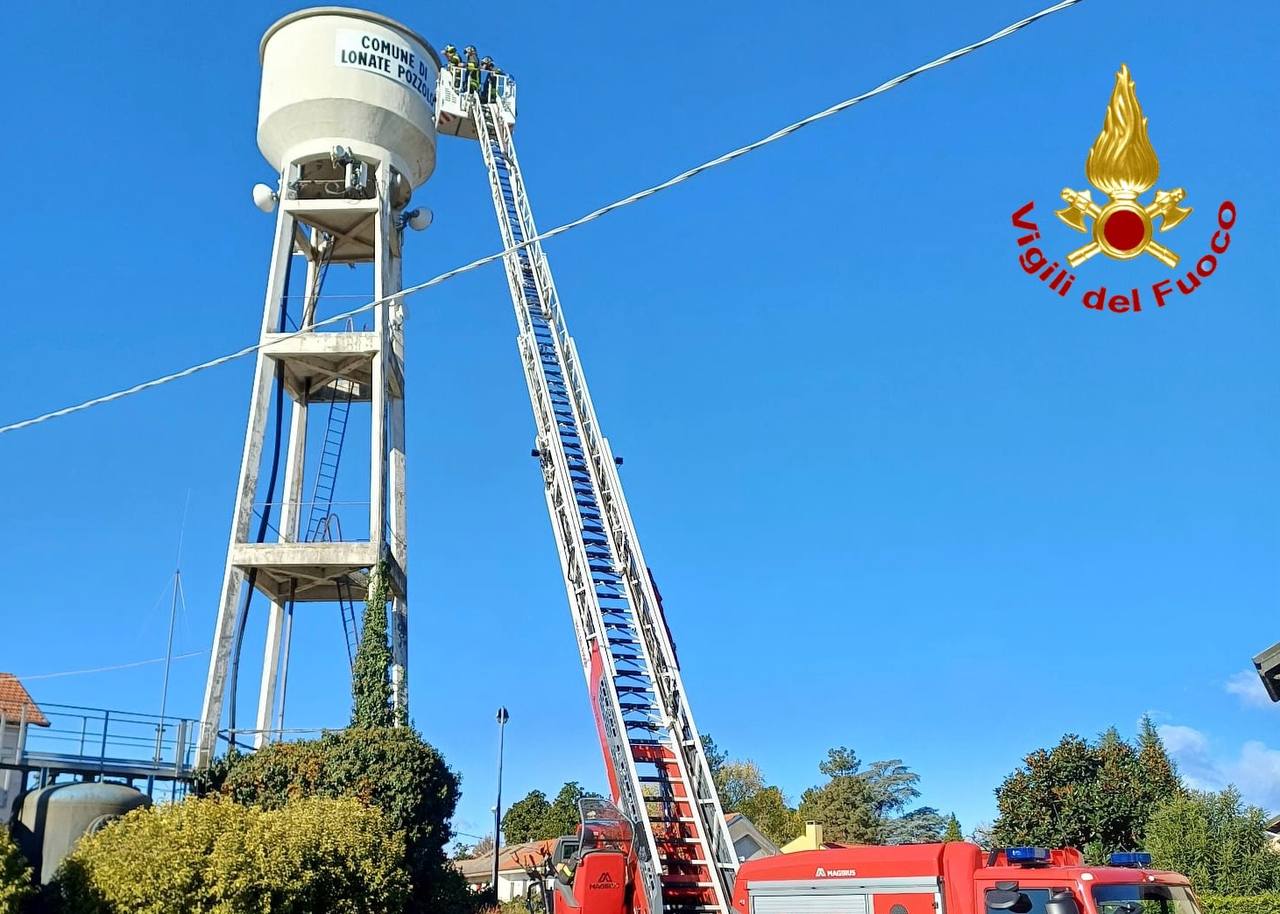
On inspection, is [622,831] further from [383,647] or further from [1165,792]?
[1165,792]

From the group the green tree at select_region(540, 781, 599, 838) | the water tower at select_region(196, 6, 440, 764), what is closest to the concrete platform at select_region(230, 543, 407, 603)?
the water tower at select_region(196, 6, 440, 764)

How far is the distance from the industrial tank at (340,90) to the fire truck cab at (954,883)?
20.7m

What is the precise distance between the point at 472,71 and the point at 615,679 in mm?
17783

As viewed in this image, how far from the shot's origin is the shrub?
1611 cm

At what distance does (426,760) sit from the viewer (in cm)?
2259

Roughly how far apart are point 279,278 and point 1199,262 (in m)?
22.5

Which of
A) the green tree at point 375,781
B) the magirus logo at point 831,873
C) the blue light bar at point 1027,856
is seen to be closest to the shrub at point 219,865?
the green tree at point 375,781

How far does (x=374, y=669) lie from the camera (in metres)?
24.2

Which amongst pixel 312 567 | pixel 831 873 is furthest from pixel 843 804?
pixel 831 873

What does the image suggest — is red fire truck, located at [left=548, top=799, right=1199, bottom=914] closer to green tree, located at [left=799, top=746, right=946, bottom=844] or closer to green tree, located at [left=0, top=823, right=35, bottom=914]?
green tree, located at [left=0, top=823, right=35, bottom=914]

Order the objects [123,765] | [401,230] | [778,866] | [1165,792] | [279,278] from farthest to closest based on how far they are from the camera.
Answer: [1165,792] < [401,230] < [279,278] < [123,765] < [778,866]

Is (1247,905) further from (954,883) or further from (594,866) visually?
(954,883)

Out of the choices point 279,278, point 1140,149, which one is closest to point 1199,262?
point 1140,149

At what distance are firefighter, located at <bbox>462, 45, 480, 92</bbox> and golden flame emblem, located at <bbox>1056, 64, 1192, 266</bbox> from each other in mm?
24557
